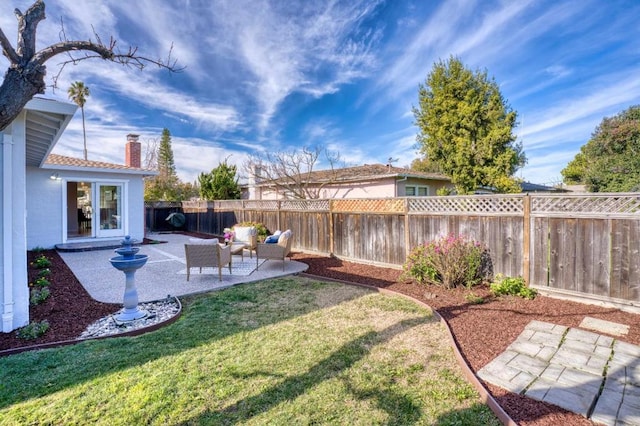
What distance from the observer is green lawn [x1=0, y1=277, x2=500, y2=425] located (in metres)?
2.44

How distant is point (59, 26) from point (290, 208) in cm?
800

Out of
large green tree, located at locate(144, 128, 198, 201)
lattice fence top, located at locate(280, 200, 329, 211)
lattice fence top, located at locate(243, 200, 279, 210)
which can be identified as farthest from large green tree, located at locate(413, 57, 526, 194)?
large green tree, located at locate(144, 128, 198, 201)

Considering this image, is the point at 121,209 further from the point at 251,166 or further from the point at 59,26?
the point at 59,26

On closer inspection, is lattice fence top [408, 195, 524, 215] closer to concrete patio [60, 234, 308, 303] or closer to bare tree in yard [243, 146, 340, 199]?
concrete patio [60, 234, 308, 303]

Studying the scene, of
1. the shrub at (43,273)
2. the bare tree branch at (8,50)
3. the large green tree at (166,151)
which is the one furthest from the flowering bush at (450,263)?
the large green tree at (166,151)

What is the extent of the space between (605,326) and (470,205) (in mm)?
2988

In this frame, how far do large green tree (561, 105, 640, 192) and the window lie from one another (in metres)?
10.9

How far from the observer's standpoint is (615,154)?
2047 centimetres

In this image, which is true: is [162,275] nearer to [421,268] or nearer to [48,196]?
[421,268]

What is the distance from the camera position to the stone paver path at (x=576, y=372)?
252 centimetres

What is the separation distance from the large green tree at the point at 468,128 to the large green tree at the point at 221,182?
12.2 meters

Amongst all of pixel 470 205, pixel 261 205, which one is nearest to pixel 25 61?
pixel 470 205

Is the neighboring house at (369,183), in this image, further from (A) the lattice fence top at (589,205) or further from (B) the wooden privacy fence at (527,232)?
(A) the lattice fence top at (589,205)

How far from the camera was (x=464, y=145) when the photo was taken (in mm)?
17156
